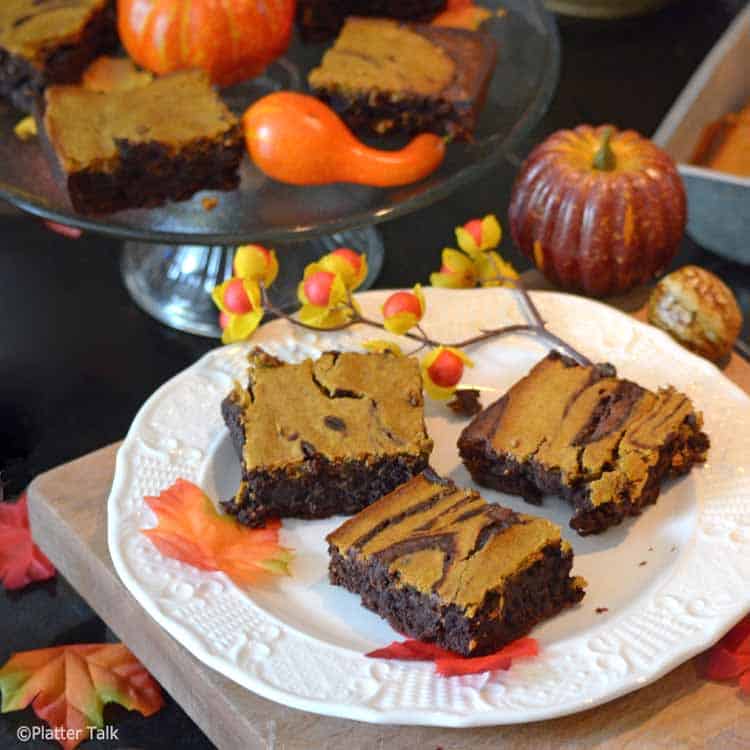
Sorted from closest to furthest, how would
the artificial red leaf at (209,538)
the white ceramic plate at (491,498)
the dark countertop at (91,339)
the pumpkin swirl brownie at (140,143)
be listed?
Answer: the white ceramic plate at (491,498) < the artificial red leaf at (209,538) < the dark countertop at (91,339) < the pumpkin swirl brownie at (140,143)

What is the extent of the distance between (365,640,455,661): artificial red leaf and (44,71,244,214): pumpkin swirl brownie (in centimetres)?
91

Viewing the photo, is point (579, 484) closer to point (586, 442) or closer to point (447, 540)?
point (586, 442)

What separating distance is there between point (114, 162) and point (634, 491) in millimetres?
964

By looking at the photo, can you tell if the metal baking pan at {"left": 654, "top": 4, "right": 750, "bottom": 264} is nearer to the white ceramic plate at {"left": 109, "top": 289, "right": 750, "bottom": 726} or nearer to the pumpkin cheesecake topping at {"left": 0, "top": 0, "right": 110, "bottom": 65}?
the white ceramic plate at {"left": 109, "top": 289, "right": 750, "bottom": 726}

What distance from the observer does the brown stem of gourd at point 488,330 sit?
1.83 metres

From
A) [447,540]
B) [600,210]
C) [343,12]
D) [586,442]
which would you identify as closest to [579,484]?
[586,442]

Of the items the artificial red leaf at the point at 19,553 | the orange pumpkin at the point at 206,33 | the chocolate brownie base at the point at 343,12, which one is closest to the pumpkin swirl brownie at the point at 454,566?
the artificial red leaf at the point at 19,553

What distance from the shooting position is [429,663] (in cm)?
140

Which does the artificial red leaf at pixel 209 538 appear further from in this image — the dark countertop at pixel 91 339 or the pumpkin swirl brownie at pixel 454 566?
the dark countertop at pixel 91 339

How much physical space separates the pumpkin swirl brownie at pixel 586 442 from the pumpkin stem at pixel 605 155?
45 cm

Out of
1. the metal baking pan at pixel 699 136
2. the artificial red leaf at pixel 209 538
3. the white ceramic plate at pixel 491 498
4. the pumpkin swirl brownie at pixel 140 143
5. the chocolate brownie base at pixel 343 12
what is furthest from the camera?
the chocolate brownie base at pixel 343 12

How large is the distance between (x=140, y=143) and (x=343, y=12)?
670mm

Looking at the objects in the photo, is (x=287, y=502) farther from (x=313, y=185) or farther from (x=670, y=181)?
(x=670, y=181)

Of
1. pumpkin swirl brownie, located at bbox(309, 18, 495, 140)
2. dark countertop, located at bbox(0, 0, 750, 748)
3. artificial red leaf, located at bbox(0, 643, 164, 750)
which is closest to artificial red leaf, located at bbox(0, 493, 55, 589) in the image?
dark countertop, located at bbox(0, 0, 750, 748)
